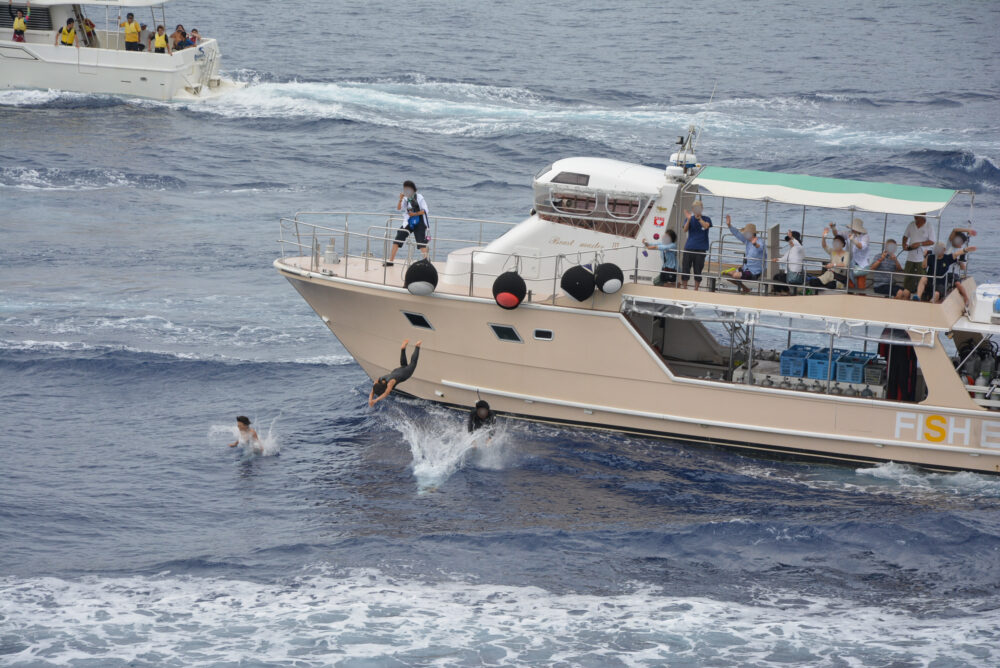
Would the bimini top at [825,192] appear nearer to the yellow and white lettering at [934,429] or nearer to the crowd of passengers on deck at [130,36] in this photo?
the yellow and white lettering at [934,429]

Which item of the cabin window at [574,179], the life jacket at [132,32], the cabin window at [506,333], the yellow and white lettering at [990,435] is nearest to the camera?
the yellow and white lettering at [990,435]

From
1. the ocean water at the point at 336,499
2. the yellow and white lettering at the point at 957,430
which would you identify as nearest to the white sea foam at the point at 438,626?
the ocean water at the point at 336,499

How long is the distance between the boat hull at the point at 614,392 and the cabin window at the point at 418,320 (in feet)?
0.21

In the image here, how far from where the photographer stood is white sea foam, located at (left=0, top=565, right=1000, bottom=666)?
14500 mm

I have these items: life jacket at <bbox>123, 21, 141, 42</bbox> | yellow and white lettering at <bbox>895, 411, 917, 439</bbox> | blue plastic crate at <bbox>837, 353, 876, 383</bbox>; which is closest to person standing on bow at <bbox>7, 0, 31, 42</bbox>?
life jacket at <bbox>123, 21, 141, 42</bbox>

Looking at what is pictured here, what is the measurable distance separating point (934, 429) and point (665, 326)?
4868 millimetres

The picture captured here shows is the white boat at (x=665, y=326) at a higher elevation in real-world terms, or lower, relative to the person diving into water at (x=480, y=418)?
higher

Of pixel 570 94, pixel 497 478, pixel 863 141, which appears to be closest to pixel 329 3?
pixel 570 94

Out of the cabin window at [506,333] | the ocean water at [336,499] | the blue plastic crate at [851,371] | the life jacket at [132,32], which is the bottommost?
the ocean water at [336,499]

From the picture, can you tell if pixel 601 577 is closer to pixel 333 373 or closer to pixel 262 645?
pixel 262 645

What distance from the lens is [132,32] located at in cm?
4666

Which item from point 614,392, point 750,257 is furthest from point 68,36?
point 750,257

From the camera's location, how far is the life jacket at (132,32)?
46.4 m

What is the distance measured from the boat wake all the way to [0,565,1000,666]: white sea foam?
3.40 metres
